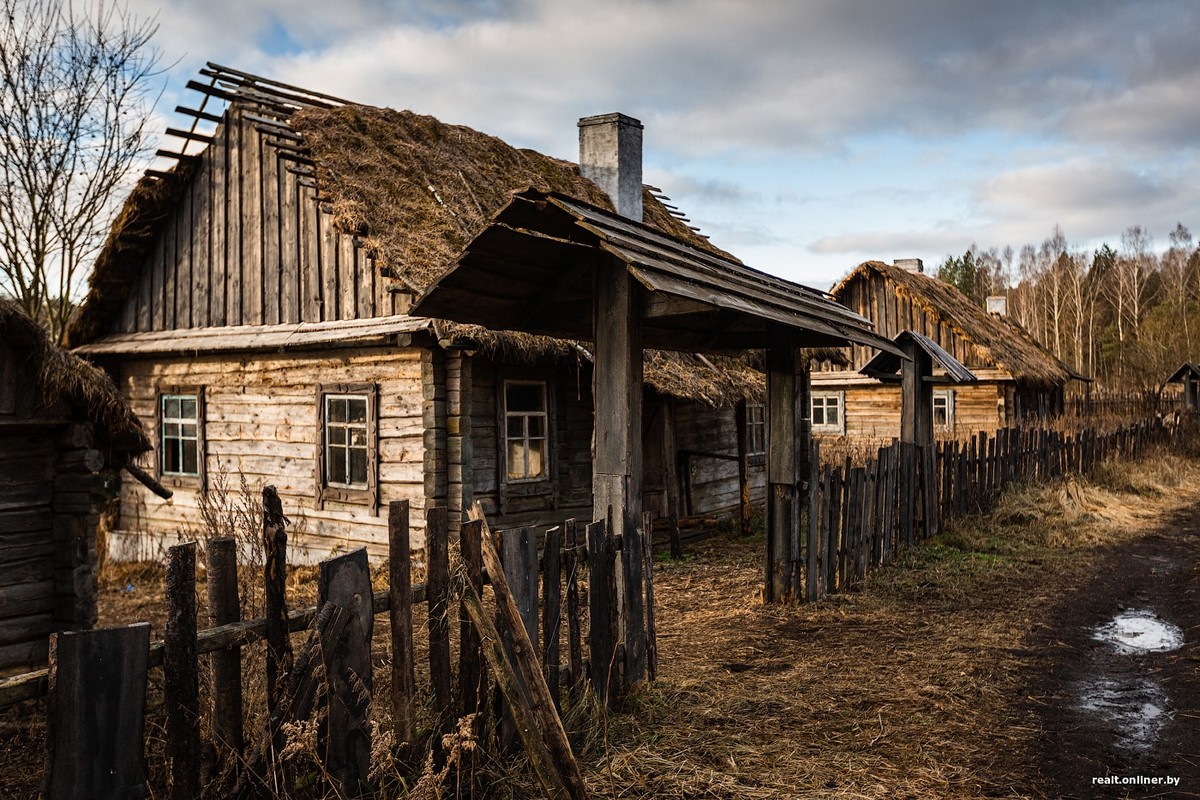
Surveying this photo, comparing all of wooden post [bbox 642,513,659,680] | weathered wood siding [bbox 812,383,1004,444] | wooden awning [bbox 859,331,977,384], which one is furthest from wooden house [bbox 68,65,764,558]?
weathered wood siding [bbox 812,383,1004,444]

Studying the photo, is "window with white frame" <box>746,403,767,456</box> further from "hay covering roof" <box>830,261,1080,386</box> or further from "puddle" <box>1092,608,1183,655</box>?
"puddle" <box>1092,608,1183,655</box>

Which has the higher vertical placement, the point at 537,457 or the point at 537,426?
the point at 537,426

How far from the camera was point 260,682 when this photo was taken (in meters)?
3.54

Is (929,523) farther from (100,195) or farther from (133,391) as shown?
(100,195)

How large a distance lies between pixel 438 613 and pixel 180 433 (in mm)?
10512

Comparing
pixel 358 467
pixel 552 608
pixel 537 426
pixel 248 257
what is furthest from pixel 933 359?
pixel 248 257

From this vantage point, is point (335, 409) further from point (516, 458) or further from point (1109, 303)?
point (1109, 303)

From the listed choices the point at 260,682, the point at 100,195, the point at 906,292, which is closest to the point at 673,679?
the point at 260,682

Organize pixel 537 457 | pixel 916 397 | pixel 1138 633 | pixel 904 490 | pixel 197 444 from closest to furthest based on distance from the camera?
pixel 1138 633 < pixel 904 490 < pixel 916 397 < pixel 537 457 < pixel 197 444

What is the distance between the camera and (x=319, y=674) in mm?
3318

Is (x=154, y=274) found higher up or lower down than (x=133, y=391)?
higher up

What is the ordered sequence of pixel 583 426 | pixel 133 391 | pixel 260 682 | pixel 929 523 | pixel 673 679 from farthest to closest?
pixel 133 391, pixel 583 426, pixel 929 523, pixel 673 679, pixel 260 682

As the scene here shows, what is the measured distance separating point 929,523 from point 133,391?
1124 centimetres

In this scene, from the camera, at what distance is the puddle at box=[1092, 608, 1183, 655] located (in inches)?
266
